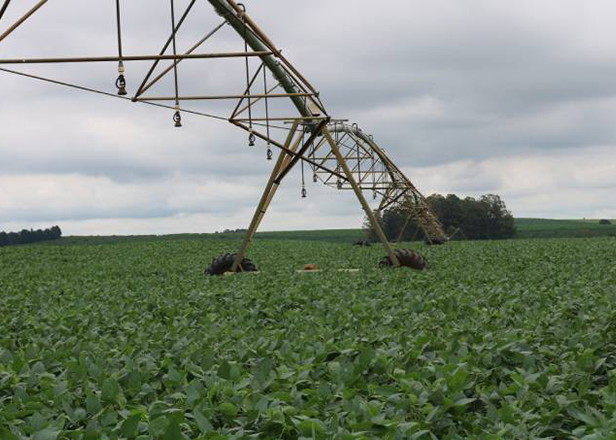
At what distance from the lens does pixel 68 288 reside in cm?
1375

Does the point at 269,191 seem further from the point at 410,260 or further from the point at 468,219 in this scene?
the point at 468,219

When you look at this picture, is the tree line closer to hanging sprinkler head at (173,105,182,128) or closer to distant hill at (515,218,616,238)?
distant hill at (515,218,616,238)

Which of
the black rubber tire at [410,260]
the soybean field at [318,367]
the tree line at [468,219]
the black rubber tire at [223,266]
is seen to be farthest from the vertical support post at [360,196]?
the tree line at [468,219]

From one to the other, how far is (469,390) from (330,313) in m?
3.79

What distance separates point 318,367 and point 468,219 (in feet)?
212

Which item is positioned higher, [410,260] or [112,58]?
[112,58]

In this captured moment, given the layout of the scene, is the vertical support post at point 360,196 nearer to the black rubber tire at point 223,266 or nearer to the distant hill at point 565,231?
the black rubber tire at point 223,266

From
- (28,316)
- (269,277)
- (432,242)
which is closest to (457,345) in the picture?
(28,316)

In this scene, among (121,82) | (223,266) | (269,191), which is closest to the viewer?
(121,82)

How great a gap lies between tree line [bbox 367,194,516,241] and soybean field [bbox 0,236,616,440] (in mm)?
57891

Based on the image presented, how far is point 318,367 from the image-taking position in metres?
5.25

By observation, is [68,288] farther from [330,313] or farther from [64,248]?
[64,248]

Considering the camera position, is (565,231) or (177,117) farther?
(565,231)

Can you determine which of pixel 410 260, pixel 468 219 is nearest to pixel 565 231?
pixel 468 219
